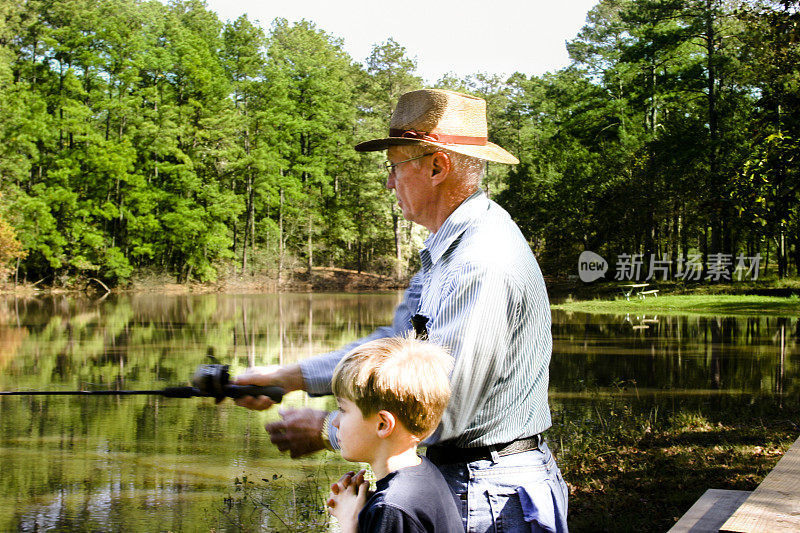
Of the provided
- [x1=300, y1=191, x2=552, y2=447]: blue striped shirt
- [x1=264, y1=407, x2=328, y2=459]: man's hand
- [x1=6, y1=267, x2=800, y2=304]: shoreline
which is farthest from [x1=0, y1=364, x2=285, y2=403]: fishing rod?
[x1=6, y1=267, x2=800, y2=304]: shoreline

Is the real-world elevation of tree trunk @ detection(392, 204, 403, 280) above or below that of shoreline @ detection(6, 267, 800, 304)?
above

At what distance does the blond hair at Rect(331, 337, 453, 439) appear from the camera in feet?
6.21

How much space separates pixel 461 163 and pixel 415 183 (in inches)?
5.6

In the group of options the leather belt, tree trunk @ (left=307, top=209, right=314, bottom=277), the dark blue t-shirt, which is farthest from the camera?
tree trunk @ (left=307, top=209, right=314, bottom=277)

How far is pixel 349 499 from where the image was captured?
196 centimetres

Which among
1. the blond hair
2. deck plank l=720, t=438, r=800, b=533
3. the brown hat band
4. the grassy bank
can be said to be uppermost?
the brown hat band

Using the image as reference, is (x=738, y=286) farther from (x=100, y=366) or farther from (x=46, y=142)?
(x=46, y=142)

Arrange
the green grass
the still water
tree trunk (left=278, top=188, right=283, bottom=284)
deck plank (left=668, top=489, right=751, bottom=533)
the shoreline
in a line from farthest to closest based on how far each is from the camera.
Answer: tree trunk (left=278, top=188, right=283, bottom=284) < the shoreline < the green grass < the still water < deck plank (left=668, top=489, right=751, bottom=533)

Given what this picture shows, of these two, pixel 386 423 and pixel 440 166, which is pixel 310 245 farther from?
pixel 386 423

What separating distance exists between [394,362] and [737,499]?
307cm

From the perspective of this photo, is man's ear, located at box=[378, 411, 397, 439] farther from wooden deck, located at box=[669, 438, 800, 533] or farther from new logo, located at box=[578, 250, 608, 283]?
new logo, located at box=[578, 250, 608, 283]

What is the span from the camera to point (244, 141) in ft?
157

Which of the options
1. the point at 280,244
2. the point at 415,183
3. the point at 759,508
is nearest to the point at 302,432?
the point at 415,183

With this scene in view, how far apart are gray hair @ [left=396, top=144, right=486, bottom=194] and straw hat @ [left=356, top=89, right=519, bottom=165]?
0.07 feet
